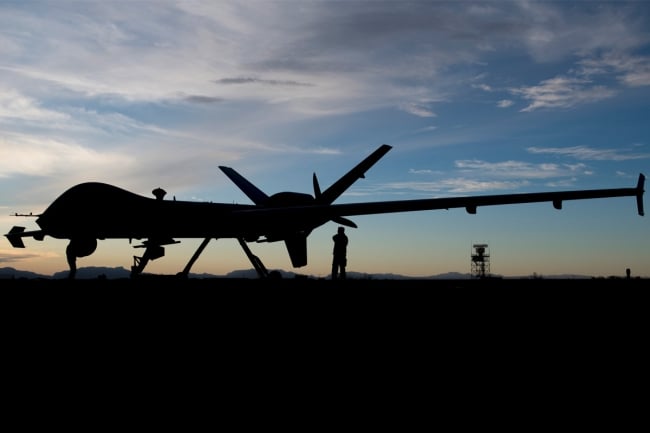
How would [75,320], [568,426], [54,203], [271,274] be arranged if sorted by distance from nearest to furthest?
[568,426]
[75,320]
[54,203]
[271,274]

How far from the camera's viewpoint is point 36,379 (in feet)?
22.0

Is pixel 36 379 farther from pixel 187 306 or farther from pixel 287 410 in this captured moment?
pixel 187 306

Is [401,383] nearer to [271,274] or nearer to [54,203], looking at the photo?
[54,203]

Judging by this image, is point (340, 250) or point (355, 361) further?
point (340, 250)

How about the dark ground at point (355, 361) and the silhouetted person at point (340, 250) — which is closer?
the dark ground at point (355, 361)

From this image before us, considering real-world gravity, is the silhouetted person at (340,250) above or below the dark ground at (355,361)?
above

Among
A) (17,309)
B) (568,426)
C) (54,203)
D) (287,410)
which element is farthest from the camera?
(54,203)

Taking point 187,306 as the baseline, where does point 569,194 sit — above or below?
above

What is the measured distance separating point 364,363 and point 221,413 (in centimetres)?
257

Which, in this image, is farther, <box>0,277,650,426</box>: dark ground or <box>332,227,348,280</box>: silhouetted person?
<box>332,227,348,280</box>: silhouetted person

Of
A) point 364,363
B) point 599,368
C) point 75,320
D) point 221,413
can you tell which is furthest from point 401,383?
point 75,320

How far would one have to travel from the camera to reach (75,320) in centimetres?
1138

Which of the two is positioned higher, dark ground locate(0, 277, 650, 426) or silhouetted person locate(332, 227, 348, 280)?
silhouetted person locate(332, 227, 348, 280)

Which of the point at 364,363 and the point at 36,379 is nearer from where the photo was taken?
the point at 36,379
